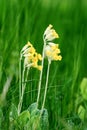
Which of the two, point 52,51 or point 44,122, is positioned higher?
point 52,51

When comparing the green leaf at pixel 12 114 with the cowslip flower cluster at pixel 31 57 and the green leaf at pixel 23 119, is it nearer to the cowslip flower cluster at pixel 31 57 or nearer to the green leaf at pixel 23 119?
the green leaf at pixel 23 119

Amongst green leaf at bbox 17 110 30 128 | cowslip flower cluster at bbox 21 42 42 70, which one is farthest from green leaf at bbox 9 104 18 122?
cowslip flower cluster at bbox 21 42 42 70

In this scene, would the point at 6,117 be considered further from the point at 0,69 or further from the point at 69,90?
the point at 69,90

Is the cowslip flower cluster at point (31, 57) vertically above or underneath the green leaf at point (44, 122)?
above

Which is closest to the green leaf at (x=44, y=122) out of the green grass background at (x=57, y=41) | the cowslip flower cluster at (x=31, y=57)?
the green grass background at (x=57, y=41)

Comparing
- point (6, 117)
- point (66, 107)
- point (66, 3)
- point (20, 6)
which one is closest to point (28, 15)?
point (20, 6)

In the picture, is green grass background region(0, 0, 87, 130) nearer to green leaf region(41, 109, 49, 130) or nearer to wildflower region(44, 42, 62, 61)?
green leaf region(41, 109, 49, 130)

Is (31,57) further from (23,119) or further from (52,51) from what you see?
(23,119)

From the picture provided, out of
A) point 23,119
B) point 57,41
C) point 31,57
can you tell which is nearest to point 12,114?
point 23,119
